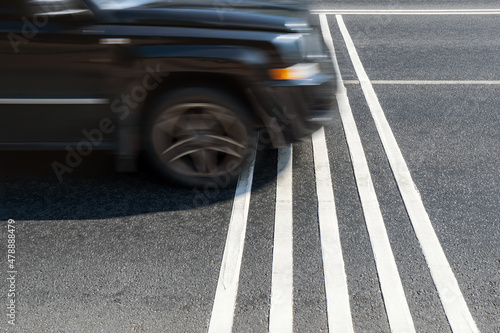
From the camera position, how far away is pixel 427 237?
4.02 meters

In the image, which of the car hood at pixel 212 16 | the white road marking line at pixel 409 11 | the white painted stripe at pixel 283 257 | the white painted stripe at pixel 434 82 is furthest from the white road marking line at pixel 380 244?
the white road marking line at pixel 409 11

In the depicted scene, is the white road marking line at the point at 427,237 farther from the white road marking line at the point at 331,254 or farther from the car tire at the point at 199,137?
the car tire at the point at 199,137

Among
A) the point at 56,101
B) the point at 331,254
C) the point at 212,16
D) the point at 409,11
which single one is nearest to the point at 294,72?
the point at 212,16

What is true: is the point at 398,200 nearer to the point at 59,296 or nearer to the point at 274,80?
the point at 274,80

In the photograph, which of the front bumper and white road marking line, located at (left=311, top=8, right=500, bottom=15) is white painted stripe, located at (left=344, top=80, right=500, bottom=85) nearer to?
the front bumper

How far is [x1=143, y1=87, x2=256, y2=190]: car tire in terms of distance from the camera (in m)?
4.46

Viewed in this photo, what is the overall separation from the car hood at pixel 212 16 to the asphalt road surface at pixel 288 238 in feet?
4.11

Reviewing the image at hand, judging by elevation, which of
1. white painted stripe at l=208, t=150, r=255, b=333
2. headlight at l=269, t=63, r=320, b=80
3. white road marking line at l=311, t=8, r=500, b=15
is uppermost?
headlight at l=269, t=63, r=320, b=80

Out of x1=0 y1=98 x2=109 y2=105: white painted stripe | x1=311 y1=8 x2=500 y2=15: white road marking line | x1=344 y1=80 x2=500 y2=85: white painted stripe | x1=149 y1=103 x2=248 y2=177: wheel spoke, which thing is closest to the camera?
x1=0 y1=98 x2=109 y2=105: white painted stripe

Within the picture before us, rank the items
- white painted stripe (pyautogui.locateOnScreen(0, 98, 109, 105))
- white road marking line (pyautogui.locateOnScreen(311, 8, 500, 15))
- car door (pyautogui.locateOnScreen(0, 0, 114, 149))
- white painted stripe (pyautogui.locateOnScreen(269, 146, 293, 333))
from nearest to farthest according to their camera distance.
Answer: white painted stripe (pyautogui.locateOnScreen(269, 146, 293, 333)) < car door (pyautogui.locateOnScreen(0, 0, 114, 149)) < white painted stripe (pyautogui.locateOnScreen(0, 98, 109, 105)) < white road marking line (pyautogui.locateOnScreen(311, 8, 500, 15))

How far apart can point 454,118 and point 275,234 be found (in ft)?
9.86

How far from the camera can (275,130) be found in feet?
15.1

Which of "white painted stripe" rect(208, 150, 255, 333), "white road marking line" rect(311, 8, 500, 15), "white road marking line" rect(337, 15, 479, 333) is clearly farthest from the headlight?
"white road marking line" rect(311, 8, 500, 15)

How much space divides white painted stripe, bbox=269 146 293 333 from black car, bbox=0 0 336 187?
405mm
